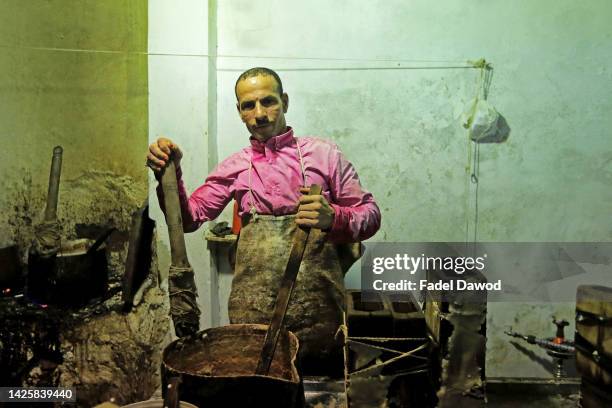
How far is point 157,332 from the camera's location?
63.3 inches

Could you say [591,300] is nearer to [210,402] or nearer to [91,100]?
[210,402]

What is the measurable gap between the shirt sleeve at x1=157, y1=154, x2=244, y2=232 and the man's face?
138 millimetres

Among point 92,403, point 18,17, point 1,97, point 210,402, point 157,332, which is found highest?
point 18,17

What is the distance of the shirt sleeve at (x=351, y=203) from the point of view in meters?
1.31

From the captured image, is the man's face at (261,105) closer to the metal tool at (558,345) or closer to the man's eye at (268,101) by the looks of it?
the man's eye at (268,101)

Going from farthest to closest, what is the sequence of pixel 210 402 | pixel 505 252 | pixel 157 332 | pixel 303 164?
pixel 157 332 → pixel 505 252 → pixel 303 164 → pixel 210 402

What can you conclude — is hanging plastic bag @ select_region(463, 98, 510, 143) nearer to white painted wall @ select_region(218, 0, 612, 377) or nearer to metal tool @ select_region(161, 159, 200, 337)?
white painted wall @ select_region(218, 0, 612, 377)

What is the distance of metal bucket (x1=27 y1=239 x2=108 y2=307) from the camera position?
4.83ft

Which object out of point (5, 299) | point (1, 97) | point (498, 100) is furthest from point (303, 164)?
point (5, 299)

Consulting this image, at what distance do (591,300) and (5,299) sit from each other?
67.6 inches

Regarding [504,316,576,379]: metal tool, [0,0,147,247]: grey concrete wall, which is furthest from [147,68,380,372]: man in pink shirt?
[504,316,576,379]: metal tool

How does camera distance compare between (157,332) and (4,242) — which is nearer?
(4,242)

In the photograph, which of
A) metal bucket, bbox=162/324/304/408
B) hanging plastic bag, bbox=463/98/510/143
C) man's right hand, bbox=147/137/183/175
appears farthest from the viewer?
hanging plastic bag, bbox=463/98/510/143

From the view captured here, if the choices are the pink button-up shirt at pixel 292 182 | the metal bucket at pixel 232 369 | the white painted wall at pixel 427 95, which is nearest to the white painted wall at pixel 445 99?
the white painted wall at pixel 427 95
